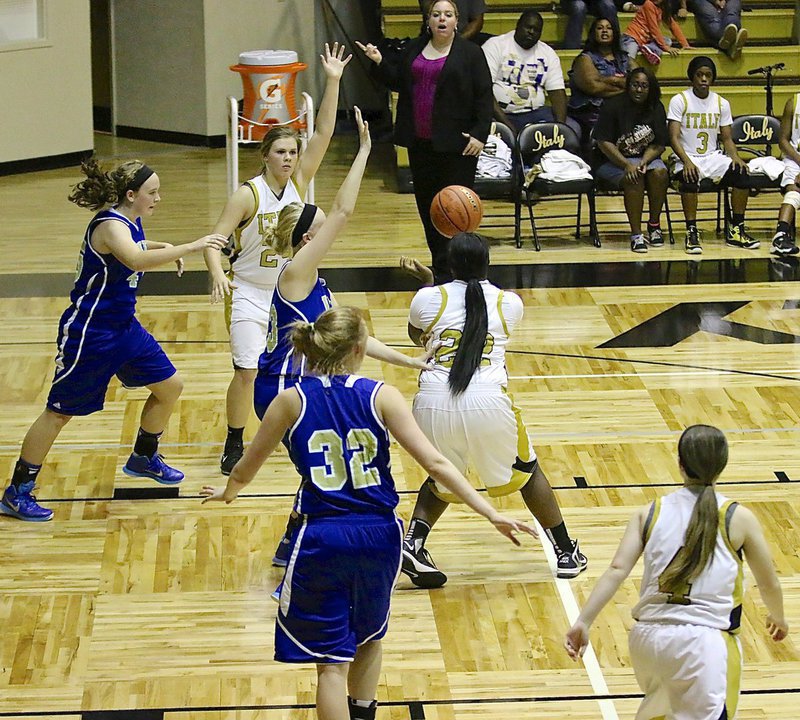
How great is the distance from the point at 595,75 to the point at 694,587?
818cm

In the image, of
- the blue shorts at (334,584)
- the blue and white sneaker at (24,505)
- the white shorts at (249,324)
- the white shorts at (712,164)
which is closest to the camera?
the blue shorts at (334,584)

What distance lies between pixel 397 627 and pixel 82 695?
3.41 ft

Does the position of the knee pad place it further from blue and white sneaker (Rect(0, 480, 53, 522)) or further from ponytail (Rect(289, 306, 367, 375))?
ponytail (Rect(289, 306, 367, 375))

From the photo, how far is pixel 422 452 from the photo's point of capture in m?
3.30

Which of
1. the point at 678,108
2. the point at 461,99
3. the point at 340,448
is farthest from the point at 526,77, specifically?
the point at 340,448

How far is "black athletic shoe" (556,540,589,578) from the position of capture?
4.77 m

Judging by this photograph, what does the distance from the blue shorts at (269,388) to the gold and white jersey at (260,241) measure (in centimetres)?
86

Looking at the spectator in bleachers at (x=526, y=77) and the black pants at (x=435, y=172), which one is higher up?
the spectator in bleachers at (x=526, y=77)

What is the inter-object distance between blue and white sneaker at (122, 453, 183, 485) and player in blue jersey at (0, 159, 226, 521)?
0.35 meters

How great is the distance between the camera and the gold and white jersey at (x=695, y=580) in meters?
3.13

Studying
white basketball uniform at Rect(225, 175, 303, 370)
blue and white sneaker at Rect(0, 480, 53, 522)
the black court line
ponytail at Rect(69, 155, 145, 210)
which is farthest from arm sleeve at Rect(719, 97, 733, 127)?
the black court line

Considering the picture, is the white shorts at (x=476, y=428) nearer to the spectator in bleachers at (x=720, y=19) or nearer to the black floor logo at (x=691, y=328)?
the black floor logo at (x=691, y=328)

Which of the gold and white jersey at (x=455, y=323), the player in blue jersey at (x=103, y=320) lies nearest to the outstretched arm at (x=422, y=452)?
the gold and white jersey at (x=455, y=323)

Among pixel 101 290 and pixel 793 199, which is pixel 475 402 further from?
pixel 793 199
